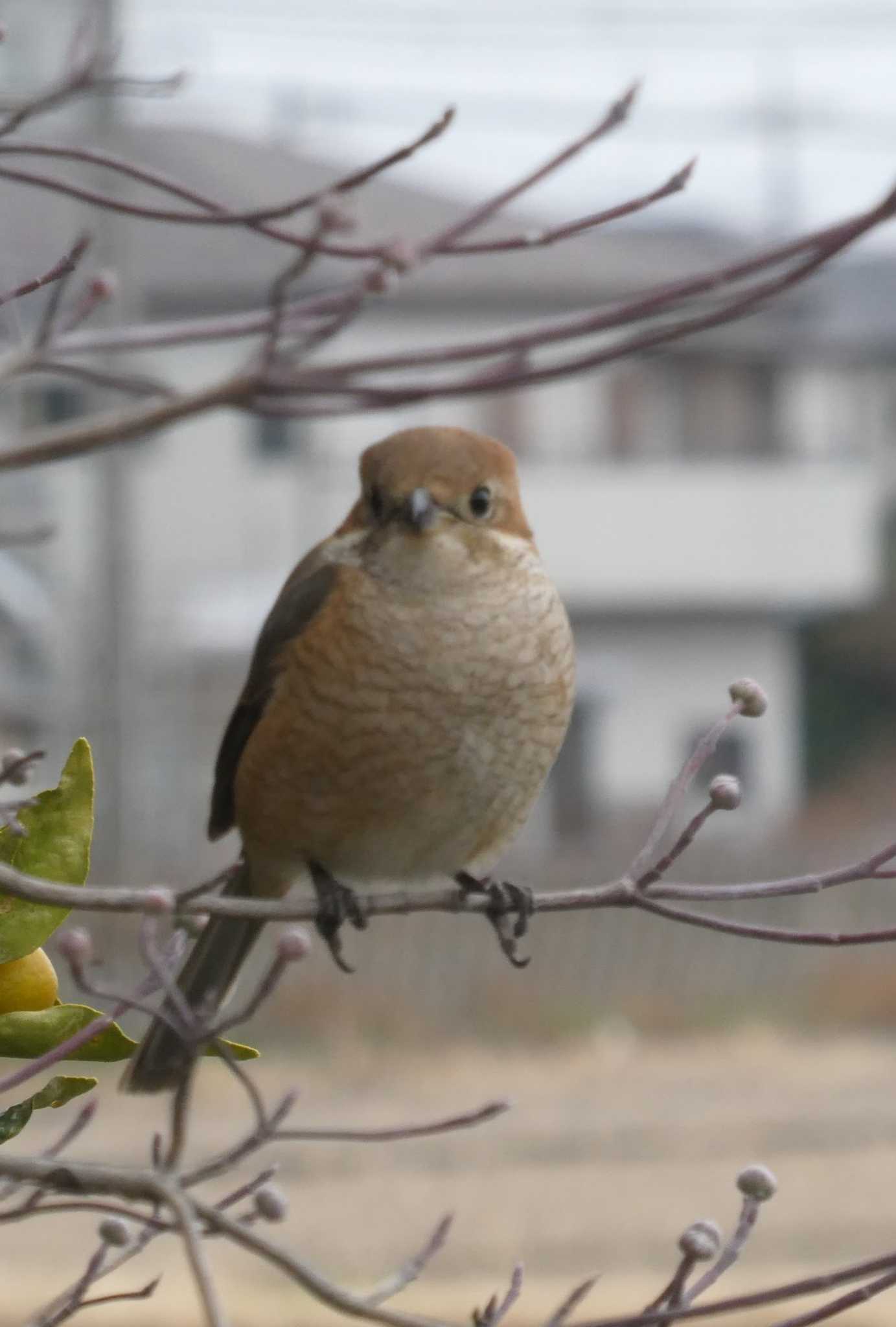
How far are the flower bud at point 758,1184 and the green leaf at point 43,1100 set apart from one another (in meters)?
0.47

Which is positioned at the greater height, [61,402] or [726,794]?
[726,794]

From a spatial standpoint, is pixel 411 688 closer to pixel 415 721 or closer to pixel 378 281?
pixel 415 721

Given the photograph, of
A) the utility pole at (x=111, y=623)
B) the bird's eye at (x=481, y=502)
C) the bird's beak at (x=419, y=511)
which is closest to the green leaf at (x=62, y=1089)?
the bird's beak at (x=419, y=511)

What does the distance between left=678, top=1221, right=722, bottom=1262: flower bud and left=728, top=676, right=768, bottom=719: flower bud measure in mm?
397

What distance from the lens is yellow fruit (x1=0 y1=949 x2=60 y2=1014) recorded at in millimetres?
1551

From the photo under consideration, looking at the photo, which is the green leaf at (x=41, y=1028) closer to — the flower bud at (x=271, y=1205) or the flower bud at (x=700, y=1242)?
the flower bud at (x=271, y=1205)

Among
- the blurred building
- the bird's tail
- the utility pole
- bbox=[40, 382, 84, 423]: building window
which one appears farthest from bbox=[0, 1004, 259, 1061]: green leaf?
bbox=[40, 382, 84, 423]: building window

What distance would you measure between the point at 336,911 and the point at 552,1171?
970cm

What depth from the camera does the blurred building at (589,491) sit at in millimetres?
22719

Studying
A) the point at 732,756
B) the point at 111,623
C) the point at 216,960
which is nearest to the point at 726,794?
the point at 216,960

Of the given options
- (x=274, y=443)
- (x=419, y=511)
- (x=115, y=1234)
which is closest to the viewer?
(x=115, y=1234)

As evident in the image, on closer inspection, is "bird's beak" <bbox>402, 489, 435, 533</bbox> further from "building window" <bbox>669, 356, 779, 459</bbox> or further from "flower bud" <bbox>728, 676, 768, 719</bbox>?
"building window" <bbox>669, 356, 779, 459</bbox>

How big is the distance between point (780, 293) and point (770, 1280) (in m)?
7.37

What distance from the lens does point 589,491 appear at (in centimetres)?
2481
